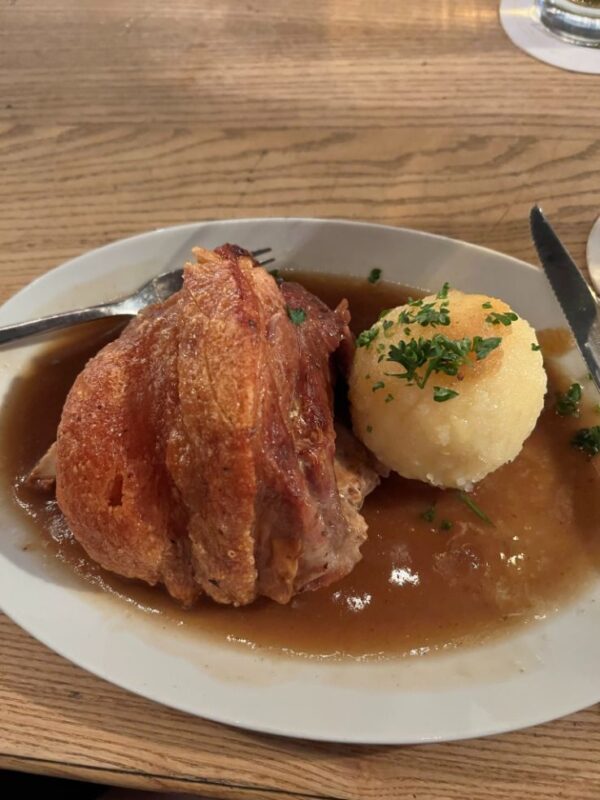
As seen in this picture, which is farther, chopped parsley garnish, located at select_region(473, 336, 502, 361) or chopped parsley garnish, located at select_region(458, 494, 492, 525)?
chopped parsley garnish, located at select_region(458, 494, 492, 525)

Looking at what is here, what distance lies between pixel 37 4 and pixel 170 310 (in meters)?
2.72

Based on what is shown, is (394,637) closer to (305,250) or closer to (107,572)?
(107,572)

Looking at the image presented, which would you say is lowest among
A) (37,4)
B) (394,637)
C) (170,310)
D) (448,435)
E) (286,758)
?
(286,758)

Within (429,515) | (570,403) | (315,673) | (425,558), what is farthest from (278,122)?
(315,673)

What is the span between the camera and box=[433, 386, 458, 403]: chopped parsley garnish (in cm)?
182

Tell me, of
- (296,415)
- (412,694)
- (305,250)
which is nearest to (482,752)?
(412,694)

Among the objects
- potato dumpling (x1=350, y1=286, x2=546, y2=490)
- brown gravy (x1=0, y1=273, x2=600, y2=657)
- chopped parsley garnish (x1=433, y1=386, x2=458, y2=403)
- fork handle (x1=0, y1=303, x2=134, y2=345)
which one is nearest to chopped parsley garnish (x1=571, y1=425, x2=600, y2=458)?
brown gravy (x1=0, y1=273, x2=600, y2=657)

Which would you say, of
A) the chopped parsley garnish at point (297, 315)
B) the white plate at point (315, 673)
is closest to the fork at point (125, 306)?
the chopped parsley garnish at point (297, 315)

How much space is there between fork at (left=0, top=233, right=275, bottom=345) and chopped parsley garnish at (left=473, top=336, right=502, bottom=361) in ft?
3.25

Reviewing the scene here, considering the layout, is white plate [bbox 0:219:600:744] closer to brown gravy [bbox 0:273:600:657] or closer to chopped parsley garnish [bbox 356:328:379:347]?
brown gravy [bbox 0:273:600:657]

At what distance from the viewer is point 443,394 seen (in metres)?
1.83

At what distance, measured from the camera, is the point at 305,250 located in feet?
8.31

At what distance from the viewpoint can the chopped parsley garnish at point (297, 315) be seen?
6.53 ft

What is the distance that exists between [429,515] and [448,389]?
1.56 ft
